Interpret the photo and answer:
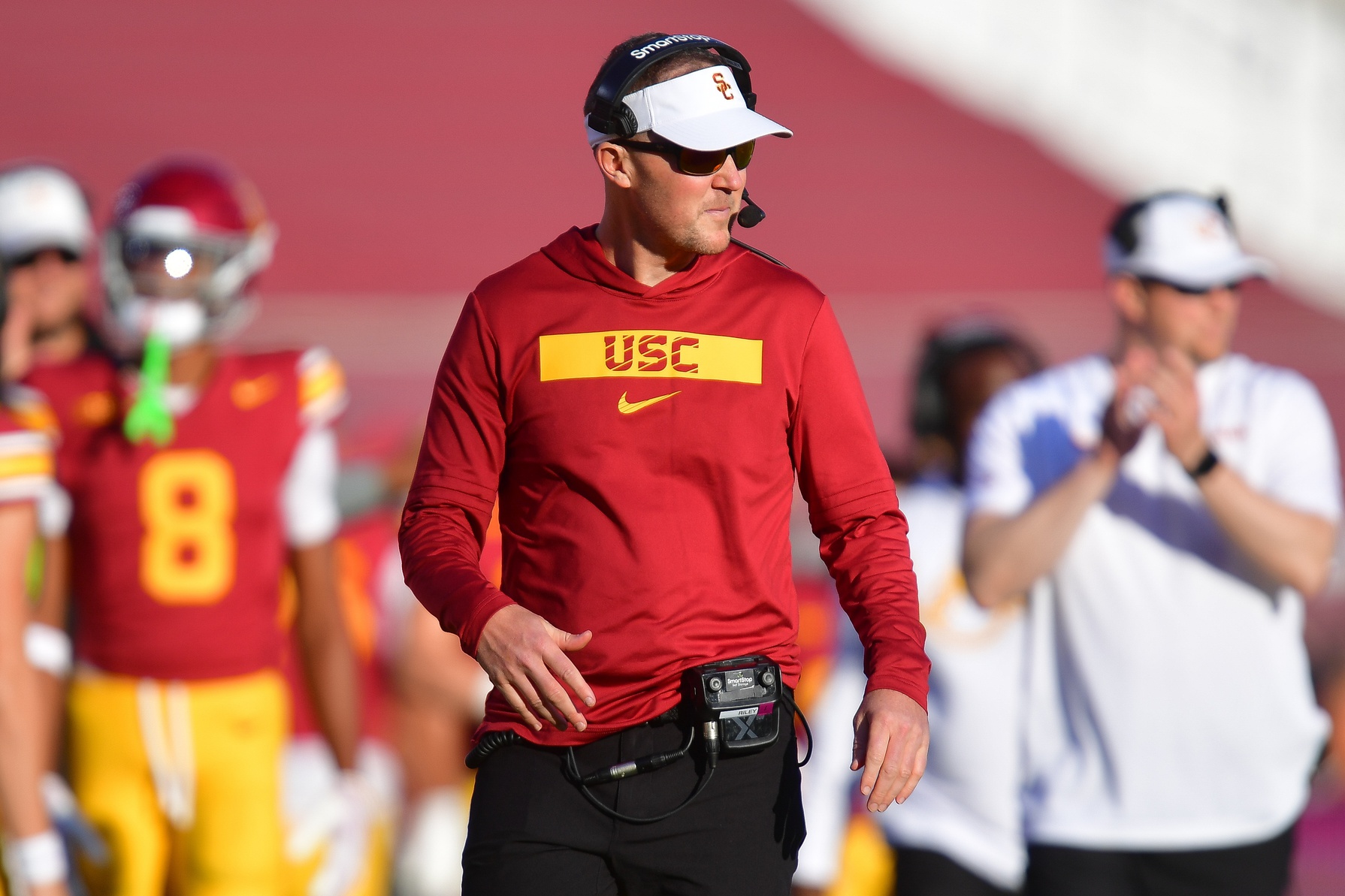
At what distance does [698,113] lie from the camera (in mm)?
2492

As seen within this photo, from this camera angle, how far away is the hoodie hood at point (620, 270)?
2559mm

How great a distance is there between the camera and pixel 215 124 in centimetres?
1263

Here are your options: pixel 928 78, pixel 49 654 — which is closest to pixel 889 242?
pixel 928 78

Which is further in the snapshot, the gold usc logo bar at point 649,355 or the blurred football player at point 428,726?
the blurred football player at point 428,726

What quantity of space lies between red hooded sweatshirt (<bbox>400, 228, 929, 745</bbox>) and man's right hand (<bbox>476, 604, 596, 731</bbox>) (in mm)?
82

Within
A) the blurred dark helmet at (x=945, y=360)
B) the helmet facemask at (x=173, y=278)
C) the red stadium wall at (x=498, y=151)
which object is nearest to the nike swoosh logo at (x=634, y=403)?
the helmet facemask at (x=173, y=278)

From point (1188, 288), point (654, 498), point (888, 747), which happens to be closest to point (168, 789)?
point (654, 498)

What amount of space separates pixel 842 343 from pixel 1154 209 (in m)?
1.91

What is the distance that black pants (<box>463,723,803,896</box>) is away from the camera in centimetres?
240

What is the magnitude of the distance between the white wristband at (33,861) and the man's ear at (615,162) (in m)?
2.02

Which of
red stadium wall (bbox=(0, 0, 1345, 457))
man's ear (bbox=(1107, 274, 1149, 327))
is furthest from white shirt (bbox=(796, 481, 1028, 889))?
red stadium wall (bbox=(0, 0, 1345, 457))

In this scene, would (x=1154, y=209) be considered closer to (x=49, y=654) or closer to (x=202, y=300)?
(x=202, y=300)

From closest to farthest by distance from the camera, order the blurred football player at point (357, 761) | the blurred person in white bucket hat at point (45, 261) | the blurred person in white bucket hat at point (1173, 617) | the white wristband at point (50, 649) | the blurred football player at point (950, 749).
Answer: the blurred person in white bucket hat at point (1173, 617) < the white wristband at point (50, 649) < the blurred football player at point (950, 749) < the blurred football player at point (357, 761) < the blurred person in white bucket hat at point (45, 261)

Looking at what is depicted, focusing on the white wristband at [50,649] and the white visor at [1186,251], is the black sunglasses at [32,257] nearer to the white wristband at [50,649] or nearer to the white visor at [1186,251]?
the white wristband at [50,649]
